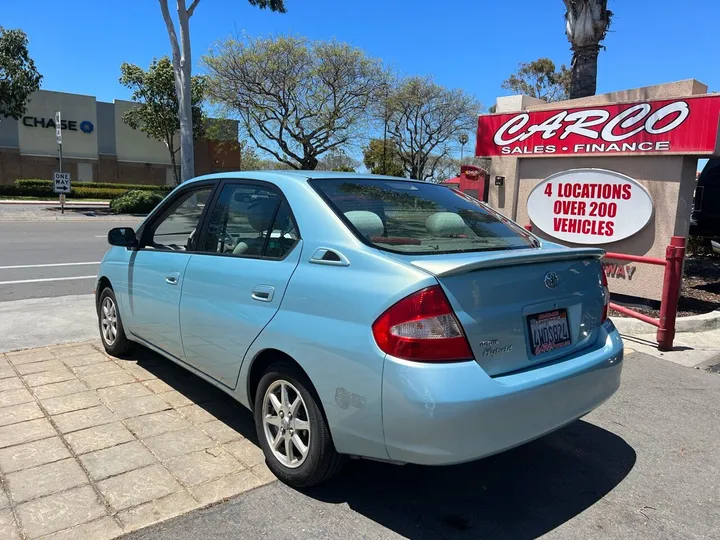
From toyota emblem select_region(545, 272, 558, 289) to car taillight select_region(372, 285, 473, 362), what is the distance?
683 mm

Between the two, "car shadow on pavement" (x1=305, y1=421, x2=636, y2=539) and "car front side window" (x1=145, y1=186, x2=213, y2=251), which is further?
"car front side window" (x1=145, y1=186, x2=213, y2=251)

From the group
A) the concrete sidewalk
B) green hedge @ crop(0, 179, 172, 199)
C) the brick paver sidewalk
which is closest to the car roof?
the brick paver sidewalk

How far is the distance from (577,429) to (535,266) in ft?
5.61

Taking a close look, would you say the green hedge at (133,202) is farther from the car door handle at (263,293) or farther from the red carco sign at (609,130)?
the car door handle at (263,293)

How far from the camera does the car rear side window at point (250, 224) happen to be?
3.25 meters

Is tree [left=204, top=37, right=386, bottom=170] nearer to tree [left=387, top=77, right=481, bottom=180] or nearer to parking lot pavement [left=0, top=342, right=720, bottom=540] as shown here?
tree [left=387, top=77, right=481, bottom=180]

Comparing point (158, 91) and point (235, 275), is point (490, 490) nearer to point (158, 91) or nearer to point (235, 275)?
point (235, 275)

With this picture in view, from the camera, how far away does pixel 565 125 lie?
8320 mm

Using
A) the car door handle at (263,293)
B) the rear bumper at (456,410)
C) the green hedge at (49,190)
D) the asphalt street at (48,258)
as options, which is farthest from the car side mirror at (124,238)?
the green hedge at (49,190)

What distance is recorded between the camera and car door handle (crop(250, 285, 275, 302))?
10.1ft

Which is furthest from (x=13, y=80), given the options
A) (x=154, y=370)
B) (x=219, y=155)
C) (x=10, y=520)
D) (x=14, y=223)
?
(x=10, y=520)

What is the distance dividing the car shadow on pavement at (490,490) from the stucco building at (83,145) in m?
35.6

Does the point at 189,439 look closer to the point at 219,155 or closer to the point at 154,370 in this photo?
the point at 154,370

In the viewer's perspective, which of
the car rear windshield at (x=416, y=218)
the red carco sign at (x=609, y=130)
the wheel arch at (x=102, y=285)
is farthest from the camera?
the red carco sign at (x=609, y=130)
